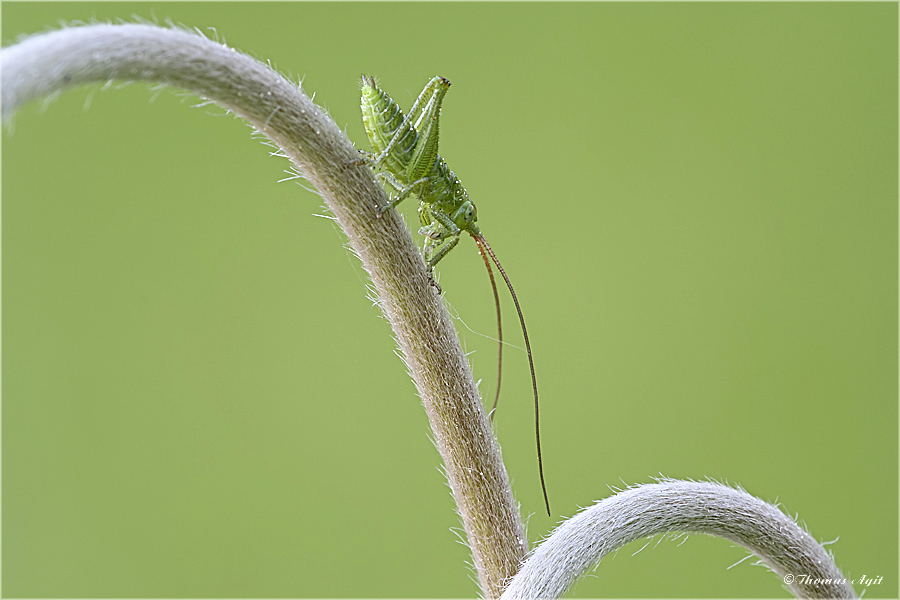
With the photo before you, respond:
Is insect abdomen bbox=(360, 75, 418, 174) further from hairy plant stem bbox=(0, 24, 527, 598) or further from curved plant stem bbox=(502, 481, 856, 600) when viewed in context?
curved plant stem bbox=(502, 481, 856, 600)

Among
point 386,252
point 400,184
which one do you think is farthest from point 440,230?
point 386,252

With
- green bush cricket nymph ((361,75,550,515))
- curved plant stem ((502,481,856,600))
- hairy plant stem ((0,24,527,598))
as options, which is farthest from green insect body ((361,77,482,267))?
curved plant stem ((502,481,856,600))

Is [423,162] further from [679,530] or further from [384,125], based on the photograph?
[679,530]

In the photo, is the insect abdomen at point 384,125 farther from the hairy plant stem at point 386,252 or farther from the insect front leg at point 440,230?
the hairy plant stem at point 386,252

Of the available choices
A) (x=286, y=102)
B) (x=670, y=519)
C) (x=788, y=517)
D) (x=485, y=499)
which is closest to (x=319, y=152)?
(x=286, y=102)

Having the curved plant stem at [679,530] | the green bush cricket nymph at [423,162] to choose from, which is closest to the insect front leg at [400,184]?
the green bush cricket nymph at [423,162]

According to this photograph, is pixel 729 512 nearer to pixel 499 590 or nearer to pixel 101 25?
pixel 499 590
